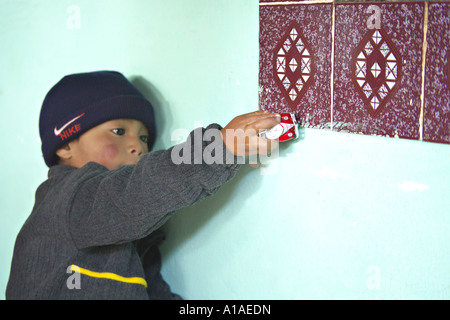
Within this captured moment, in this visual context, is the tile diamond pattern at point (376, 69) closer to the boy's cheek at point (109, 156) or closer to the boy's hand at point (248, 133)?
the boy's hand at point (248, 133)

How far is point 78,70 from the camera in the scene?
1.13 meters

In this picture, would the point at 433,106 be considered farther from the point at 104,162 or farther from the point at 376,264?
the point at 104,162

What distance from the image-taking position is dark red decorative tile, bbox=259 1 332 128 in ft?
2.24

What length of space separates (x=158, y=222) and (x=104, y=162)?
22 centimetres

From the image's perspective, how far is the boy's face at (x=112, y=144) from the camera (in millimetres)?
930

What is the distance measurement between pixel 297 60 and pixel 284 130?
4.1 inches

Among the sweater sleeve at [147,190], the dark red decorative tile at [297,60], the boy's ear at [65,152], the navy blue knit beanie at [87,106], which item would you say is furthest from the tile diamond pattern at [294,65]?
the boy's ear at [65,152]

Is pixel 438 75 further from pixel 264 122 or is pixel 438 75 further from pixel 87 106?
pixel 87 106

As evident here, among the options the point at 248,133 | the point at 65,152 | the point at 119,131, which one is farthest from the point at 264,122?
the point at 65,152

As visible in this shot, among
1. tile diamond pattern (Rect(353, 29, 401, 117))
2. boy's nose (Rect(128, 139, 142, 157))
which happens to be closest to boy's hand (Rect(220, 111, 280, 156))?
tile diamond pattern (Rect(353, 29, 401, 117))

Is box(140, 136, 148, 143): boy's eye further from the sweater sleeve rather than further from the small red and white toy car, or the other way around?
the small red and white toy car

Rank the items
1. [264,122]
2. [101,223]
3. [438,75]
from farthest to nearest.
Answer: [101,223] < [264,122] < [438,75]

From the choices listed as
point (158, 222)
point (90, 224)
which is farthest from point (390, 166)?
point (90, 224)

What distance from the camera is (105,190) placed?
0.77 meters
